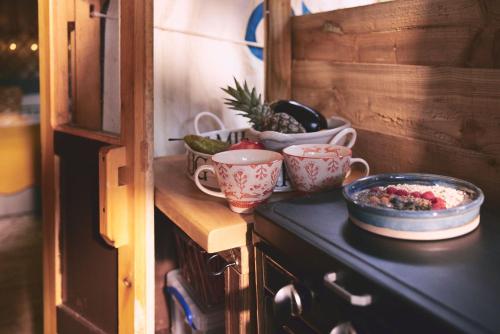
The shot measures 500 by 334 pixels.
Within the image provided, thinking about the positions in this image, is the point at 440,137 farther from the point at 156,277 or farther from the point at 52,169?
the point at 52,169

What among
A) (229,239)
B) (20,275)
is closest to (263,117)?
(229,239)

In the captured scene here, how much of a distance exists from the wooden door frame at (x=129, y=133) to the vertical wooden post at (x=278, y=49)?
1.91 ft

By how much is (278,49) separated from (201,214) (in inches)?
32.4

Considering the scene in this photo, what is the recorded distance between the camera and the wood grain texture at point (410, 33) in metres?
1.02

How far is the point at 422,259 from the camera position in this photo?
0.67 metres

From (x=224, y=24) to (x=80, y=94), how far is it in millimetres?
655

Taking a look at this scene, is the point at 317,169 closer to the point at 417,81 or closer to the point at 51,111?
the point at 417,81

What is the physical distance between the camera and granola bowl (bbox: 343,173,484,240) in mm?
724

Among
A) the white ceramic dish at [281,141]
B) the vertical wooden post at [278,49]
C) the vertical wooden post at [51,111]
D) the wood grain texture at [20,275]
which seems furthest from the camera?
the wood grain texture at [20,275]

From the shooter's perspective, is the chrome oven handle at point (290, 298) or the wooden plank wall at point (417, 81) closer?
the chrome oven handle at point (290, 298)

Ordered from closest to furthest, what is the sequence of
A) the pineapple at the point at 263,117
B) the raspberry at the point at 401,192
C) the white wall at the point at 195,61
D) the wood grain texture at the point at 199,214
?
1. the raspberry at the point at 401,192
2. the wood grain texture at the point at 199,214
3. the pineapple at the point at 263,117
4. the white wall at the point at 195,61

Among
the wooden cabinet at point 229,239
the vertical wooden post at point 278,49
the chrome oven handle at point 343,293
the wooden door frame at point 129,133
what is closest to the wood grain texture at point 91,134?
the wooden door frame at point 129,133

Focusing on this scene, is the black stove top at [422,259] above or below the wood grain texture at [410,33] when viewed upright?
below

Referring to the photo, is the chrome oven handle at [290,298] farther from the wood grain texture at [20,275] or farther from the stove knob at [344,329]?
the wood grain texture at [20,275]
